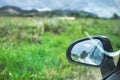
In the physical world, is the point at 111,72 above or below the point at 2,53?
above

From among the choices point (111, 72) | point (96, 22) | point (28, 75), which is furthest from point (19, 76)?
point (111, 72)

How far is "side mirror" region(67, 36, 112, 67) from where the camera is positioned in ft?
5.42

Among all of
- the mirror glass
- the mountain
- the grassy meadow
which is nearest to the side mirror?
the mirror glass

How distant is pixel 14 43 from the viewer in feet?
11.6

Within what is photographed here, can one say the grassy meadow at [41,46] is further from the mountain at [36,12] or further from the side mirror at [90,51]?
the side mirror at [90,51]

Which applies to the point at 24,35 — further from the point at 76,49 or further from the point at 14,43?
the point at 76,49

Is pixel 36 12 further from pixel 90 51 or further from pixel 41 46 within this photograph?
pixel 90 51

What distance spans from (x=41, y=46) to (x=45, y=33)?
15 centimetres

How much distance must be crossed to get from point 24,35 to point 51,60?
0.36 meters

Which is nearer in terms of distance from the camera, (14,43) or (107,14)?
(107,14)

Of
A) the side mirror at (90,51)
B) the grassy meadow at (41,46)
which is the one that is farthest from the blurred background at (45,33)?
the side mirror at (90,51)

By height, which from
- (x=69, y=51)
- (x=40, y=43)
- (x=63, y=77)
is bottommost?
(x=63, y=77)

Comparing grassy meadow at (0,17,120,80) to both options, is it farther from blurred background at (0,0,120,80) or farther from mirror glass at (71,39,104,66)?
mirror glass at (71,39,104,66)

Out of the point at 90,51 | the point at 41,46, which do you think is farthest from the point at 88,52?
the point at 41,46
